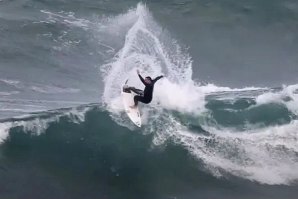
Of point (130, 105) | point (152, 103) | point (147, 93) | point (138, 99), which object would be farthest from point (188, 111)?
point (147, 93)

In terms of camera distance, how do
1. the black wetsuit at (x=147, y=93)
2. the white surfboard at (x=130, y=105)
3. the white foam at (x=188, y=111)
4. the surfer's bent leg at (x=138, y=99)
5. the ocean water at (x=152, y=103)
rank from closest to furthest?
the ocean water at (x=152, y=103) → the black wetsuit at (x=147, y=93) → the surfer's bent leg at (x=138, y=99) → the white foam at (x=188, y=111) → the white surfboard at (x=130, y=105)

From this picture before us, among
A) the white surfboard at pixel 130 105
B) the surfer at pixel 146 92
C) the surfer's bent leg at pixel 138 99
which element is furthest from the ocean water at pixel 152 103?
the surfer at pixel 146 92

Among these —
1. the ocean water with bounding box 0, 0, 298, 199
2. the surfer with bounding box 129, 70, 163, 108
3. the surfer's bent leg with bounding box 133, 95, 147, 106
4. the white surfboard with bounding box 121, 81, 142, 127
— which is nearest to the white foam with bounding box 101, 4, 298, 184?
the ocean water with bounding box 0, 0, 298, 199

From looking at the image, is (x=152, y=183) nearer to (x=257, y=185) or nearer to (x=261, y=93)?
(x=257, y=185)

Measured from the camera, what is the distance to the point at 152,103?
2534 cm

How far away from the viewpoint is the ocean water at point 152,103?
20922 millimetres

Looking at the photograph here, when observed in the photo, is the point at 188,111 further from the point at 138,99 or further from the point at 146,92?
the point at 146,92

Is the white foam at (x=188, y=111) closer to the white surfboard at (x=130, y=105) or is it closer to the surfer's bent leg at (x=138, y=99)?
the white surfboard at (x=130, y=105)

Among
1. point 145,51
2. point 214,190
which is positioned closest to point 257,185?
point 214,190

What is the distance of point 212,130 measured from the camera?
24.4 metres

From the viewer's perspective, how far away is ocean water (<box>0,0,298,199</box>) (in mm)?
20922

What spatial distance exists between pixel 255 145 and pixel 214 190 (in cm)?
390

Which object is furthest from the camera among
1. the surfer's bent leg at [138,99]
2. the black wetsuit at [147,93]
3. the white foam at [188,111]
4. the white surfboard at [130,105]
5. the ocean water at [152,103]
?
the white surfboard at [130,105]

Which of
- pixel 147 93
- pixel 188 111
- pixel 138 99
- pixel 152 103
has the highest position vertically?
pixel 188 111
